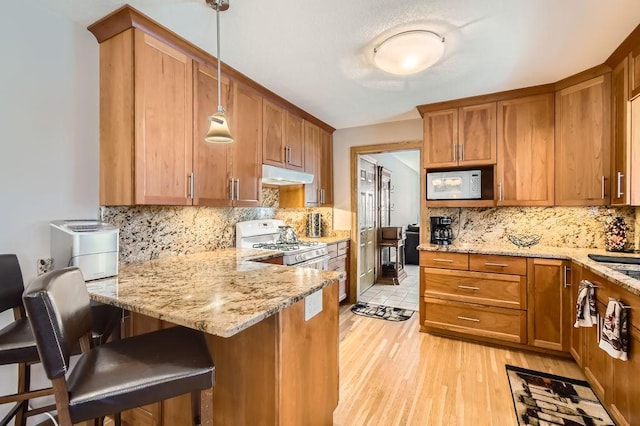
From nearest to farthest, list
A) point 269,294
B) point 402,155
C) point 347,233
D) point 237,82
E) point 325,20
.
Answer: point 269,294 < point 325,20 < point 237,82 < point 347,233 < point 402,155

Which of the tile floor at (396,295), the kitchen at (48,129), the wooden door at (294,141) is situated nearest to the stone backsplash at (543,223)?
the tile floor at (396,295)

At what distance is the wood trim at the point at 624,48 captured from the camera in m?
1.92

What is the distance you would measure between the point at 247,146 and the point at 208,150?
0.47 meters

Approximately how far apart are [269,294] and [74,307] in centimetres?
69

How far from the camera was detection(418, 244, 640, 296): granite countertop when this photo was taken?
1581 mm

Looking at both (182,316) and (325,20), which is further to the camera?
(325,20)

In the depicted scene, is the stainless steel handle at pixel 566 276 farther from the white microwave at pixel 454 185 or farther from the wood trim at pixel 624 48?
the wood trim at pixel 624 48

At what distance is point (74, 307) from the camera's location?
1.03 m

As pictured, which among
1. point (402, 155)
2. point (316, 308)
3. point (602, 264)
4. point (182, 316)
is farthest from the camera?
point (402, 155)

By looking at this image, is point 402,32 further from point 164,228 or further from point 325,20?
point 164,228

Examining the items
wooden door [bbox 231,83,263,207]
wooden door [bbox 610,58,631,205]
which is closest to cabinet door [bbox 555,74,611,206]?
wooden door [bbox 610,58,631,205]

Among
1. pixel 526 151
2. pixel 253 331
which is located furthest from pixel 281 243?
pixel 526 151

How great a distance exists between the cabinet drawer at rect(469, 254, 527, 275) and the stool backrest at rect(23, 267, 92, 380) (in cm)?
297

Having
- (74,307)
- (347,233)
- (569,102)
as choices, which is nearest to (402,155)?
(347,233)
